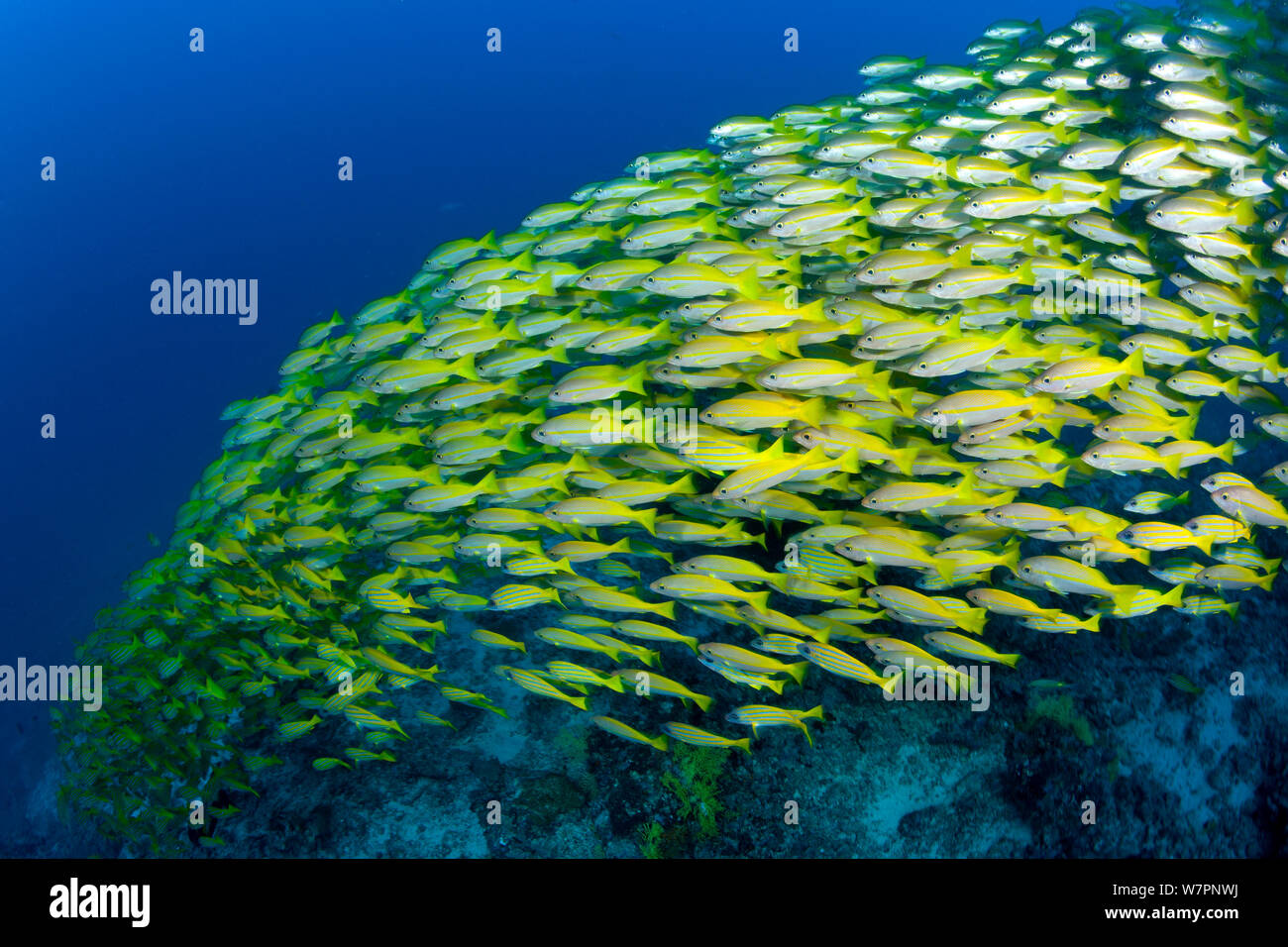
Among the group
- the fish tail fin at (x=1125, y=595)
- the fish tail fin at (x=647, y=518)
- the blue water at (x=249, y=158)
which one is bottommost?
the fish tail fin at (x=1125, y=595)

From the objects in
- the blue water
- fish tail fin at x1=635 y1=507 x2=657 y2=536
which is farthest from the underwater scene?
the blue water

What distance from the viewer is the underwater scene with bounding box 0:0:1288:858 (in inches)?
164

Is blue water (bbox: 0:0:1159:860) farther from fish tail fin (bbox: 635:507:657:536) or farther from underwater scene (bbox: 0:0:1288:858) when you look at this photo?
fish tail fin (bbox: 635:507:657:536)

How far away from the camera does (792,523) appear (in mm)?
6301

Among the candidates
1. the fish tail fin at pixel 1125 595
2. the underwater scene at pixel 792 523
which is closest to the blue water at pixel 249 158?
the underwater scene at pixel 792 523

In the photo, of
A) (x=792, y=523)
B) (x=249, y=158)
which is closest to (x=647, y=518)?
(x=792, y=523)

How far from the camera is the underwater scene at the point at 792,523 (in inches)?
164

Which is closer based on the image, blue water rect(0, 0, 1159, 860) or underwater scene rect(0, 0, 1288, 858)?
underwater scene rect(0, 0, 1288, 858)

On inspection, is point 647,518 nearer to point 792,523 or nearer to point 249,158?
point 792,523

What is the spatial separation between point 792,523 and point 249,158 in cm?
6141

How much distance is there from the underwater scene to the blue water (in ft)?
122

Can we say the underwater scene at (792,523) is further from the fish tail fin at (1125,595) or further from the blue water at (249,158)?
the blue water at (249,158)

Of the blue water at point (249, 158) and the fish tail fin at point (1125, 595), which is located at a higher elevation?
the blue water at point (249, 158)

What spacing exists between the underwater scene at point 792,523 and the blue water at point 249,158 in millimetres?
37162
